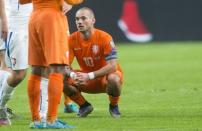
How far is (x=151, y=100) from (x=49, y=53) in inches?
170

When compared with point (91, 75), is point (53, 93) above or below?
above

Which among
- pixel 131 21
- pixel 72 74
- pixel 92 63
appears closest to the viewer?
pixel 72 74

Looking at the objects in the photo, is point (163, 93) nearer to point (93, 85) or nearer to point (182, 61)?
point (93, 85)

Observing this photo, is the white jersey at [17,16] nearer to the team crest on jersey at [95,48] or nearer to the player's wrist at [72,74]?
the player's wrist at [72,74]

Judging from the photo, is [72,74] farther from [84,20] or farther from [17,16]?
[17,16]

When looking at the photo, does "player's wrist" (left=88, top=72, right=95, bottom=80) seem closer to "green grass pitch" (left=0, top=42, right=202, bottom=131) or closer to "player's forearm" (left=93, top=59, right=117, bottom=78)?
"player's forearm" (left=93, top=59, right=117, bottom=78)

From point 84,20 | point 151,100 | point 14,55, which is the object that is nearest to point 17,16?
point 14,55

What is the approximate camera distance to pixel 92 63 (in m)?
11.9

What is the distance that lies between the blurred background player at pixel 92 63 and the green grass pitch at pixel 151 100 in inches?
10.8

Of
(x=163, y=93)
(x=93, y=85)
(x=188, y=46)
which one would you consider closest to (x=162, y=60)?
(x=188, y=46)

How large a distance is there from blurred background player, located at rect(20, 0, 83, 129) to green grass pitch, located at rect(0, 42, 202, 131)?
0.34m

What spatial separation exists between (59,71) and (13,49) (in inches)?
56.1

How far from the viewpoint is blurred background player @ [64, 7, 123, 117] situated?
450 inches

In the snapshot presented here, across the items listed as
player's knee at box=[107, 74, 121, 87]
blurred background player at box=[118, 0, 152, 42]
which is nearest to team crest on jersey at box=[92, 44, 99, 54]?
player's knee at box=[107, 74, 121, 87]
